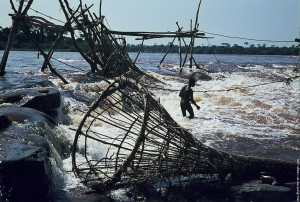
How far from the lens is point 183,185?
17.6 ft

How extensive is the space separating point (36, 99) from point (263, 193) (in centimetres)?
577

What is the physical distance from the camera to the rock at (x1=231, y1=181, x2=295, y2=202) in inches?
194

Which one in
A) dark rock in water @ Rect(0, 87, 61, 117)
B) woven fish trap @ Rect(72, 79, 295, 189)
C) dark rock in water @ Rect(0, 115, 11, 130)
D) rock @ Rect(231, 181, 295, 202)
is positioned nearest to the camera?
woven fish trap @ Rect(72, 79, 295, 189)

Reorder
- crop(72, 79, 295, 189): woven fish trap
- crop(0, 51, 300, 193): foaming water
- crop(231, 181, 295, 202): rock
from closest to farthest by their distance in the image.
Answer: crop(72, 79, 295, 189): woven fish trap, crop(231, 181, 295, 202): rock, crop(0, 51, 300, 193): foaming water

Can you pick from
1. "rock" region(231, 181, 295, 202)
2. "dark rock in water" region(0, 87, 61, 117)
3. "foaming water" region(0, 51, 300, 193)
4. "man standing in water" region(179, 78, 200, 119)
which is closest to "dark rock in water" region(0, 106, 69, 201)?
"foaming water" region(0, 51, 300, 193)

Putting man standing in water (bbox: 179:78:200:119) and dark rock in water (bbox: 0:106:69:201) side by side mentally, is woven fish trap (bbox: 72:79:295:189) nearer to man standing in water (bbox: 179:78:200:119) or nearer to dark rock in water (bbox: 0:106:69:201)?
dark rock in water (bbox: 0:106:69:201)

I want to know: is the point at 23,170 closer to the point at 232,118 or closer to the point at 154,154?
the point at 154,154

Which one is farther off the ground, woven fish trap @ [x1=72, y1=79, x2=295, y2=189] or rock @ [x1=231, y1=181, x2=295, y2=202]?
woven fish trap @ [x1=72, y1=79, x2=295, y2=189]

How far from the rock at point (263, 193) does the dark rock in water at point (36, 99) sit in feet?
17.6

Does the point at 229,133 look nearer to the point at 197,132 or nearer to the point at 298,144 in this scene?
the point at 197,132

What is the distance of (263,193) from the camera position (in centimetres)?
494

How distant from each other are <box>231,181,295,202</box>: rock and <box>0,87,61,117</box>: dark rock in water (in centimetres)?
537

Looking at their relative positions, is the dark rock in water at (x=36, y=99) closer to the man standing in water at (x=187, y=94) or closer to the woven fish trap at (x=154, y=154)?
the man standing in water at (x=187, y=94)

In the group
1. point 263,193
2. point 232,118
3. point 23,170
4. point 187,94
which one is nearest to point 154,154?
point 263,193
